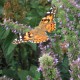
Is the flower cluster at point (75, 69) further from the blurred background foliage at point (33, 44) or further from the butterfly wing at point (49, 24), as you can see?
the butterfly wing at point (49, 24)

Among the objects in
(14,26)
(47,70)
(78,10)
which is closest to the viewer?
(47,70)

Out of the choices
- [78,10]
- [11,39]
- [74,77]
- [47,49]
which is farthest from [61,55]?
[11,39]

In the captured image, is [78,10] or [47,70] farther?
[78,10]

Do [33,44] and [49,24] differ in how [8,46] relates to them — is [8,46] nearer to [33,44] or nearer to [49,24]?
[33,44]

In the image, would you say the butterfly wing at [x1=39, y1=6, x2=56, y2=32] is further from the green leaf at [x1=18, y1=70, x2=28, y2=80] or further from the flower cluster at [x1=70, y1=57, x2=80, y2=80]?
the flower cluster at [x1=70, y1=57, x2=80, y2=80]

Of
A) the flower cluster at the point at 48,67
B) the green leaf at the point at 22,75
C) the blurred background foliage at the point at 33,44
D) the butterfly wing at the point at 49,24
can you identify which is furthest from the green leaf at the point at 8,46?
the flower cluster at the point at 48,67

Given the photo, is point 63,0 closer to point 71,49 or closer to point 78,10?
point 78,10

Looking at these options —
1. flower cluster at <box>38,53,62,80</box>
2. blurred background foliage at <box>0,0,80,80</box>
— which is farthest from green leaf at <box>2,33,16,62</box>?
flower cluster at <box>38,53,62,80</box>

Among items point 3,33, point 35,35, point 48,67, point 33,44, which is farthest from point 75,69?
point 3,33
